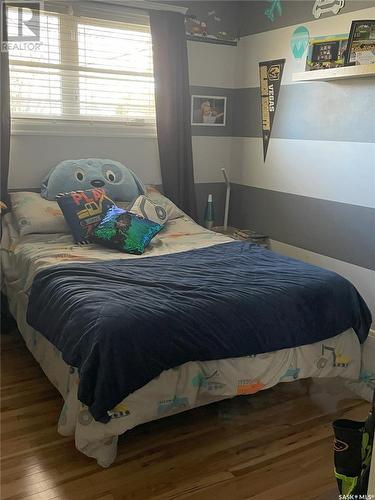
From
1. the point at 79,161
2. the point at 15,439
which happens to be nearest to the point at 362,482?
the point at 15,439

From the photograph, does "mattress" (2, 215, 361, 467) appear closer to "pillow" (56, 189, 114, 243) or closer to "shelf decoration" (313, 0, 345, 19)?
"pillow" (56, 189, 114, 243)

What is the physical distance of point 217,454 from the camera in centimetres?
217

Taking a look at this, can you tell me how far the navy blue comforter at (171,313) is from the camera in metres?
1.95

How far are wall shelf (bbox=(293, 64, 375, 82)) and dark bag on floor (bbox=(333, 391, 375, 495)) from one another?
2.02 metres

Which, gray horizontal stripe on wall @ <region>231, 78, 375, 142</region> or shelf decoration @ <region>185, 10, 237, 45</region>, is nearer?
gray horizontal stripe on wall @ <region>231, 78, 375, 142</region>

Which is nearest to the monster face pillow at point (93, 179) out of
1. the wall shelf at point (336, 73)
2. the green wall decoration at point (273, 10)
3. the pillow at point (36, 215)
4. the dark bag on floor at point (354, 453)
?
the pillow at point (36, 215)

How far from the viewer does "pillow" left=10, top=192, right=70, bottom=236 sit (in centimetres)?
308

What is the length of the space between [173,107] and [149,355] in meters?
2.31

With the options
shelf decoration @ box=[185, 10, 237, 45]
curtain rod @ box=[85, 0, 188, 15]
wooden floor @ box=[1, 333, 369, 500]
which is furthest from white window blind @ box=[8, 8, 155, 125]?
wooden floor @ box=[1, 333, 369, 500]

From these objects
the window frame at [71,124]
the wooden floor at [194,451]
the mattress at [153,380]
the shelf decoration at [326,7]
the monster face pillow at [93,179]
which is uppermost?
the shelf decoration at [326,7]

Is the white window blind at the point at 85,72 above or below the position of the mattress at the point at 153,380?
above

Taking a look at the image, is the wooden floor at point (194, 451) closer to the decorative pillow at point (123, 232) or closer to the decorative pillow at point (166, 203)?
the decorative pillow at point (123, 232)

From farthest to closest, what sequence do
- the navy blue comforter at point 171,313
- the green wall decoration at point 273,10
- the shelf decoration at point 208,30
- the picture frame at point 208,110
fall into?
the picture frame at point 208,110 < the shelf decoration at point 208,30 < the green wall decoration at point 273,10 < the navy blue comforter at point 171,313

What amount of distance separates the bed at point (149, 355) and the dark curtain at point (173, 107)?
77 centimetres
